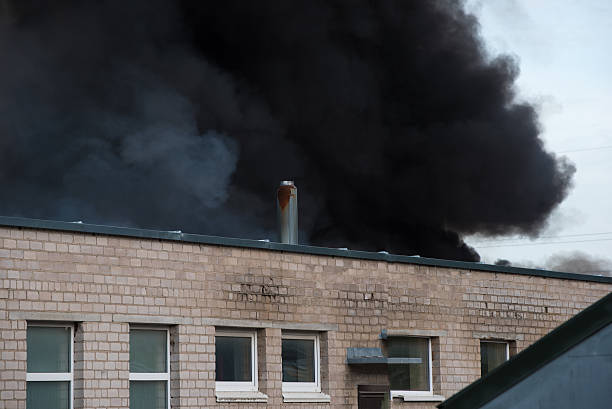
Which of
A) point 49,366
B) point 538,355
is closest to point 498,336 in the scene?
point 49,366

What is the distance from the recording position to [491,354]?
1870 cm

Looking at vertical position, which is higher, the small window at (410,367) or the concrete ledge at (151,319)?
the concrete ledge at (151,319)

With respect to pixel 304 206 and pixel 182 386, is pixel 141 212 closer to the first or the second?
pixel 304 206

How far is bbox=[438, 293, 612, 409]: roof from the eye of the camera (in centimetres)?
882

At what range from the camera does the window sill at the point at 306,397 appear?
1519cm

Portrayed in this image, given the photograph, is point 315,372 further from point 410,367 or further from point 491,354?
point 491,354

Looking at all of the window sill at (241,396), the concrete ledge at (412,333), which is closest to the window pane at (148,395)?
the window sill at (241,396)

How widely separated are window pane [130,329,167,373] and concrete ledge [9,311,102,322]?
2.53 feet

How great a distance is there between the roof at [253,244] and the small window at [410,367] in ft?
4.43

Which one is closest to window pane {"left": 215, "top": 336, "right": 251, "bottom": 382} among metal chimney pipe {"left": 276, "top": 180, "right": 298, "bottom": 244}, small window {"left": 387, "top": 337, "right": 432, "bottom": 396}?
small window {"left": 387, "top": 337, "right": 432, "bottom": 396}

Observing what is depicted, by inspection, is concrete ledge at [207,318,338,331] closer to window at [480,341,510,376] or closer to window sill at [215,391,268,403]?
window sill at [215,391,268,403]

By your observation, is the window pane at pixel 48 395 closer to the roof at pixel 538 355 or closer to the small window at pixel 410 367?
the roof at pixel 538 355

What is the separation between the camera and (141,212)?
38531 millimetres

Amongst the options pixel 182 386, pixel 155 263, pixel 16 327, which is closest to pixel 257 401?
pixel 182 386
